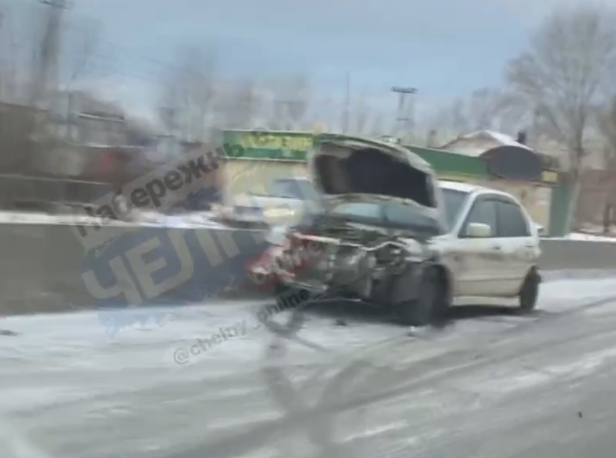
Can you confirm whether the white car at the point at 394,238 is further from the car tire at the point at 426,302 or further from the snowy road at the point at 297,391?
the snowy road at the point at 297,391

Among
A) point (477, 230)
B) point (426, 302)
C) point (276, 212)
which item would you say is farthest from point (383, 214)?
point (276, 212)

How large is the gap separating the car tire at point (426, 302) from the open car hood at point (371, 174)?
790mm

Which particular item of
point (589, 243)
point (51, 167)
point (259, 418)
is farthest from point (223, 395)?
point (589, 243)

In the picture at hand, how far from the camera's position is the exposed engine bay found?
11.4 meters

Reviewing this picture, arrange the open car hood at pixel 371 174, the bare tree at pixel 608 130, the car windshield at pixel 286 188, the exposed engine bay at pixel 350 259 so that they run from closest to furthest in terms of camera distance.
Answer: the exposed engine bay at pixel 350 259 → the open car hood at pixel 371 174 → the car windshield at pixel 286 188 → the bare tree at pixel 608 130

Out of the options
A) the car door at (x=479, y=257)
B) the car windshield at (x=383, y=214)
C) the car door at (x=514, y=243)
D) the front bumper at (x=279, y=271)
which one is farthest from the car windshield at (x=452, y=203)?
the front bumper at (x=279, y=271)

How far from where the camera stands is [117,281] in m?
11.5

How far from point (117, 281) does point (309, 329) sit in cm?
236

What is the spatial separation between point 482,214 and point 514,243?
89 cm

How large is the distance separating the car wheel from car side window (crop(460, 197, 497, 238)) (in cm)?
143

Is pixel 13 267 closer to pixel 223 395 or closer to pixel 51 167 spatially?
pixel 223 395

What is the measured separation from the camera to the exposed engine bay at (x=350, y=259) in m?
11.4

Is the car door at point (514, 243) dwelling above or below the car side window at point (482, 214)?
below

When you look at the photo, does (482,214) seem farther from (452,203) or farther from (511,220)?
(511,220)
